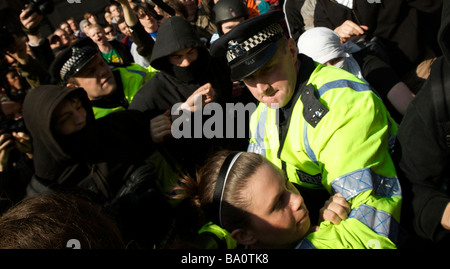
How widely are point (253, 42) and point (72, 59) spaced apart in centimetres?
166

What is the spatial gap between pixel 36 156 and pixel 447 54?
224cm

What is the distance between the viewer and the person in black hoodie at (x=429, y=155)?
45.8 inches

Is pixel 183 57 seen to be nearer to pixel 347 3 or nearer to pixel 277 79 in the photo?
pixel 277 79

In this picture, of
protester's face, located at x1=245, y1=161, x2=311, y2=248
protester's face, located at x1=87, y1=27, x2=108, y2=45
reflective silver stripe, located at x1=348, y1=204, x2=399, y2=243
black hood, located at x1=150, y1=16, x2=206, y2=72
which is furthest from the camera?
protester's face, located at x1=87, y1=27, x2=108, y2=45

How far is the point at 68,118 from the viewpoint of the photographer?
183cm

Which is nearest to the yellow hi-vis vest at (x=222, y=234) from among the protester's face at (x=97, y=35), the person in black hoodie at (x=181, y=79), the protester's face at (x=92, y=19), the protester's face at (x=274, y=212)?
the protester's face at (x=274, y=212)

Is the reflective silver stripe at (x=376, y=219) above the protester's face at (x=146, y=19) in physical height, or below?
below

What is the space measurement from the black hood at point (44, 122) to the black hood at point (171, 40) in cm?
76

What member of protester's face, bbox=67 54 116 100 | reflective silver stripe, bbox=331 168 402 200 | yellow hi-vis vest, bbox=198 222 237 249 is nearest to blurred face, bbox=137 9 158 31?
protester's face, bbox=67 54 116 100

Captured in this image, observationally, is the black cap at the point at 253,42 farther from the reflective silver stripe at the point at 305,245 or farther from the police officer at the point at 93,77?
the police officer at the point at 93,77

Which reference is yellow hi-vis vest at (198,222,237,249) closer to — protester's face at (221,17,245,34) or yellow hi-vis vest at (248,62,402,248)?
yellow hi-vis vest at (248,62,402,248)

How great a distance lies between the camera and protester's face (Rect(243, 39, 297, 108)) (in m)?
1.57

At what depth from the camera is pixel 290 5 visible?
11.9 ft

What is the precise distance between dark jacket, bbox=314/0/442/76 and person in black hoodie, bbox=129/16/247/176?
1.41 metres
